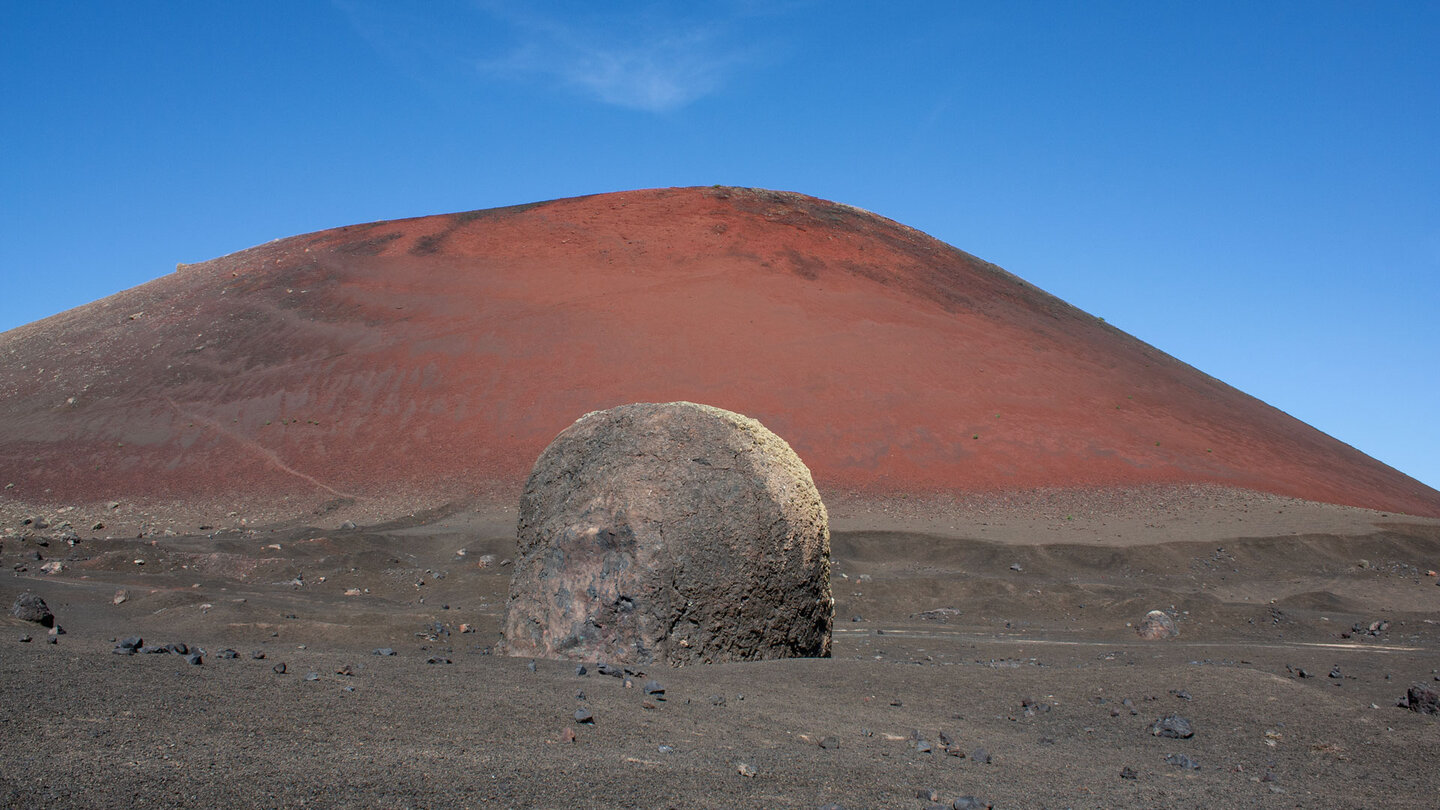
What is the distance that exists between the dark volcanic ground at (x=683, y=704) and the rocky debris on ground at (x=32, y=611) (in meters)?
0.27

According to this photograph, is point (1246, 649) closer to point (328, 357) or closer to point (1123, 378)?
point (1123, 378)

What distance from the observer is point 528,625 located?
572 cm

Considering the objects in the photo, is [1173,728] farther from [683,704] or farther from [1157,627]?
[1157,627]

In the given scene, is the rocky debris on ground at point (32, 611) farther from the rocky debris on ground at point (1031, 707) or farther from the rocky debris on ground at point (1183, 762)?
the rocky debris on ground at point (1183, 762)

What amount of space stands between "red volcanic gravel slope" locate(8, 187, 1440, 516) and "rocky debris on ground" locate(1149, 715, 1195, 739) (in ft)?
39.6

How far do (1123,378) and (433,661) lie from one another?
22.1 metres

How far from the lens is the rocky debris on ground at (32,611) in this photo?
585 cm

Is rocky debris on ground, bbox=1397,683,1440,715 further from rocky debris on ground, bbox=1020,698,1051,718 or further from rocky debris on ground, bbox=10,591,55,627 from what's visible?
rocky debris on ground, bbox=10,591,55,627

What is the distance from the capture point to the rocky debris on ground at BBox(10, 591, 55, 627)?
5848 millimetres

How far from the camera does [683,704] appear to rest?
434cm

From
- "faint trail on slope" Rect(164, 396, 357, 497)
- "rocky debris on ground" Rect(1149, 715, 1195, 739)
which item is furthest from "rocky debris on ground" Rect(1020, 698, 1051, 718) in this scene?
"faint trail on slope" Rect(164, 396, 357, 497)

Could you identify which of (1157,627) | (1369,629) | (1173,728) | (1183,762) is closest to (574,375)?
(1157,627)

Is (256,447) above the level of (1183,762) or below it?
above

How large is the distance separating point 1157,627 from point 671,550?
5584mm
